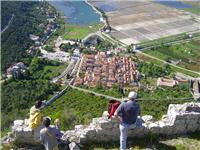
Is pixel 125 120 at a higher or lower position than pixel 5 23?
higher

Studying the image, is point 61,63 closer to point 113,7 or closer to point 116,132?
point 113,7

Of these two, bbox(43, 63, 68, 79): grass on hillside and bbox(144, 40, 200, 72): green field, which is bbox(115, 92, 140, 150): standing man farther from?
bbox(144, 40, 200, 72): green field

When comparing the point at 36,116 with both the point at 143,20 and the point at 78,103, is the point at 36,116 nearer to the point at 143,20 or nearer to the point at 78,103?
the point at 78,103

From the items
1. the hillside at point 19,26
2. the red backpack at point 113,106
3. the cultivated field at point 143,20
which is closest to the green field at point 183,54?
the cultivated field at point 143,20

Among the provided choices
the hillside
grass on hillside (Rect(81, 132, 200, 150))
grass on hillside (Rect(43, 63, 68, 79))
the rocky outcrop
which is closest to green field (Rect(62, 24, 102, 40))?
the hillside

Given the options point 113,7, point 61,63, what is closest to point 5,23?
point 61,63

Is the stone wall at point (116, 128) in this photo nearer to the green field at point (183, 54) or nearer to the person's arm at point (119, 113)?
the person's arm at point (119, 113)
